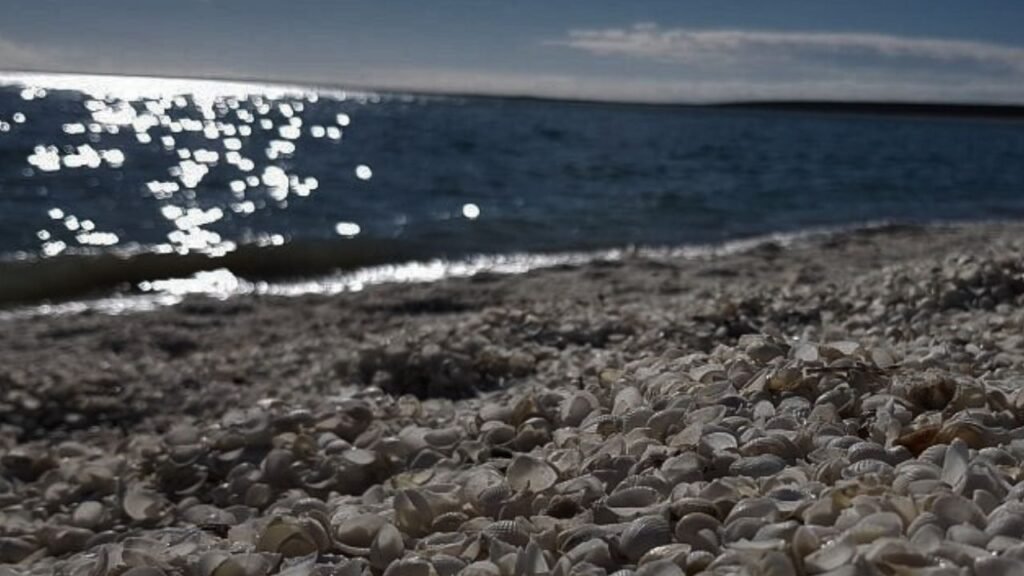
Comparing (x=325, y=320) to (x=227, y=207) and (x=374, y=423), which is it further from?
(x=227, y=207)

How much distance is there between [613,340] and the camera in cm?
486

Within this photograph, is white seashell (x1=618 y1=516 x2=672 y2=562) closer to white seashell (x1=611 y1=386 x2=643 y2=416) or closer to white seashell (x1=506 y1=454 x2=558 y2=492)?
white seashell (x1=506 y1=454 x2=558 y2=492)

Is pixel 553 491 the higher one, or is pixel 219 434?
pixel 553 491

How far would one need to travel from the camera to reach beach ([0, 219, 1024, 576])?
5.98ft

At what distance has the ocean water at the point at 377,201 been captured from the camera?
9.27 metres

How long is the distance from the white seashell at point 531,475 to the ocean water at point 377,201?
20.7 feet

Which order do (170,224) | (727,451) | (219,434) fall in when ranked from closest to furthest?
(727,451) < (219,434) < (170,224)

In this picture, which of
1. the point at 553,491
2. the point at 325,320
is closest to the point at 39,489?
the point at 553,491

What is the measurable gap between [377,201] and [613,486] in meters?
11.6

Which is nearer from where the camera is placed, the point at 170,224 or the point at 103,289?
the point at 103,289

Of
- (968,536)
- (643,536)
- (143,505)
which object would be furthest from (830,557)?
(143,505)

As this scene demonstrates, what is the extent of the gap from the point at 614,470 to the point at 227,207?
11257mm

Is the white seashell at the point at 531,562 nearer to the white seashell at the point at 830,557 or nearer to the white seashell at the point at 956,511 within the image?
the white seashell at the point at 830,557

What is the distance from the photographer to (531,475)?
7.39 ft
